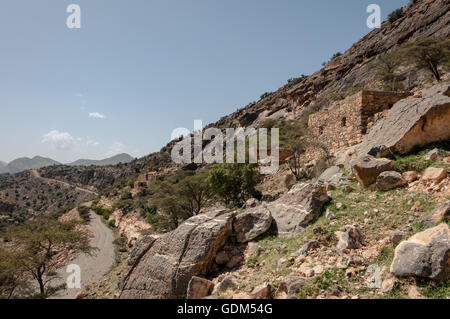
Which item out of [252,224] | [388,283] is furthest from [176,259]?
[388,283]

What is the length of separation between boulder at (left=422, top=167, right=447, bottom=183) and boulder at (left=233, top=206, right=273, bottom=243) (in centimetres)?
390

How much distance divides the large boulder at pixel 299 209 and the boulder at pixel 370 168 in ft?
3.47

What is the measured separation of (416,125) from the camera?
6.47 m

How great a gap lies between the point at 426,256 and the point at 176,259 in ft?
17.2

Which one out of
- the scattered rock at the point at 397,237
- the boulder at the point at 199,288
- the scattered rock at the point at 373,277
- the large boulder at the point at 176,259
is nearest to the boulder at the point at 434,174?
the scattered rock at the point at 397,237

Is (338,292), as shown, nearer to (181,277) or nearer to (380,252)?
(380,252)

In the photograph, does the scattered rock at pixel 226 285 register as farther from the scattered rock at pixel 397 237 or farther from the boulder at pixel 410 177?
the boulder at pixel 410 177

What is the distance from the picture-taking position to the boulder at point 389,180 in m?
5.65

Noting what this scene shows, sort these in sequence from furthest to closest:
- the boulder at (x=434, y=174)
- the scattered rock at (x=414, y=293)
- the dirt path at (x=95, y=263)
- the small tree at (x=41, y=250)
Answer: the dirt path at (x=95, y=263) < the small tree at (x=41, y=250) < the boulder at (x=434, y=174) < the scattered rock at (x=414, y=293)

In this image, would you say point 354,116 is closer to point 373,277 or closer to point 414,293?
point 373,277

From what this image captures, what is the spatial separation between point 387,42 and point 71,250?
44.7 meters

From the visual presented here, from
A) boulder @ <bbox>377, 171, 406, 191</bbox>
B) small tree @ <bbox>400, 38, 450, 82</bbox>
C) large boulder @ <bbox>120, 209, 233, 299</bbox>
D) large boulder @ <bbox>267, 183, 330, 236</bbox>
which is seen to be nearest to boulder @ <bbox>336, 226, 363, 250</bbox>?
large boulder @ <bbox>267, 183, 330, 236</bbox>
